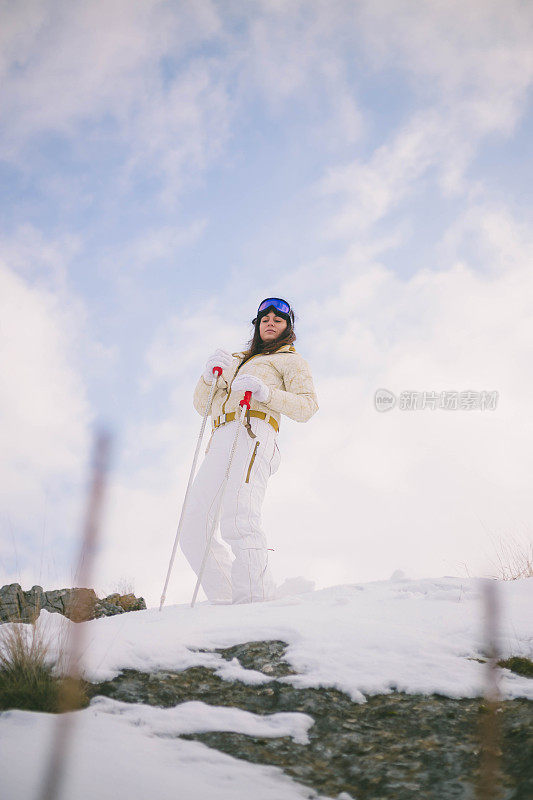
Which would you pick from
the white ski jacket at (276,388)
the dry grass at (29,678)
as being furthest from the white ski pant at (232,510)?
the dry grass at (29,678)

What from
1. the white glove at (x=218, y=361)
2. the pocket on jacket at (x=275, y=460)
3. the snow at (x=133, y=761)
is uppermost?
the white glove at (x=218, y=361)

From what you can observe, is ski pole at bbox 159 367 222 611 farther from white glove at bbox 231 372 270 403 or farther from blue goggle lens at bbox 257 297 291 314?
blue goggle lens at bbox 257 297 291 314

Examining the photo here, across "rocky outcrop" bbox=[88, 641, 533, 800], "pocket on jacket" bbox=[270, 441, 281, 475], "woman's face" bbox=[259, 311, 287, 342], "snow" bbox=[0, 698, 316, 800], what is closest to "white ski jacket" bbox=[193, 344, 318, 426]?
"woman's face" bbox=[259, 311, 287, 342]

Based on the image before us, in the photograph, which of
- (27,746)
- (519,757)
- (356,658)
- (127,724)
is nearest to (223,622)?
(356,658)

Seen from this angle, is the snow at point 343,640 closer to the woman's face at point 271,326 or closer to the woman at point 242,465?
the woman at point 242,465

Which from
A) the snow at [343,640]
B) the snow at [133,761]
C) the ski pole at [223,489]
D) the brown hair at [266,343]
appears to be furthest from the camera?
the brown hair at [266,343]

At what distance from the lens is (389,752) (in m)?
1.96

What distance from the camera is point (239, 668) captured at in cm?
258

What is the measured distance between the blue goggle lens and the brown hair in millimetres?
116

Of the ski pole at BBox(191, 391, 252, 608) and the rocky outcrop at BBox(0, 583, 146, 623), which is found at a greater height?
the ski pole at BBox(191, 391, 252, 608)

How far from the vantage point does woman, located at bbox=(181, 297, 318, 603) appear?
4.43 meters

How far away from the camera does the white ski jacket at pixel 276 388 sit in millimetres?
4824

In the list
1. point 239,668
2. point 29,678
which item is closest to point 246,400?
point 239,668

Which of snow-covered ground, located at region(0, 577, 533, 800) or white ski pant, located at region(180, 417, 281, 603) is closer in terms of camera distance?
snow-covered ground, located at region(0, 577, 533, 800)
